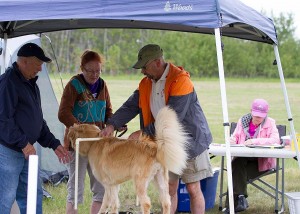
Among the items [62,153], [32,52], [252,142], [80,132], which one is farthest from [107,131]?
[252,142]

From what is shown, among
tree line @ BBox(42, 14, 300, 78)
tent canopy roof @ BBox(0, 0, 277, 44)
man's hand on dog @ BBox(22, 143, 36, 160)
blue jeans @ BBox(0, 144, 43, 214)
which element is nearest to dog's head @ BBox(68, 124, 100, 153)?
blue jeans @ BBox(0, 144, 43, 214)

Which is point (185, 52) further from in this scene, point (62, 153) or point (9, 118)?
point (9, 118)

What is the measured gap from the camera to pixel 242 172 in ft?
23.5

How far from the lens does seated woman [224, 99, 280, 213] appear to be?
280 inches

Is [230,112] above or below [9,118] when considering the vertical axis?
above

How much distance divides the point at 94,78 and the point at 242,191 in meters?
2.40

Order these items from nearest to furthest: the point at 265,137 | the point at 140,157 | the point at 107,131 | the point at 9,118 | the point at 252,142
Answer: the point at 9,118
the point at 140,157
the point at 107,131
the point at 252,142
the point at 265,137

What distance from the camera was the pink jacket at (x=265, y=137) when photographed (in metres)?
7.08

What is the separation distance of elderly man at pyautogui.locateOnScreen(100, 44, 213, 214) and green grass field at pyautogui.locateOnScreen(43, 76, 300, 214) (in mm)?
1783

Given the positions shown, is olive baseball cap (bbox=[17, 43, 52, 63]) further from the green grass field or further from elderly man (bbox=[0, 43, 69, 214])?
the green grass field

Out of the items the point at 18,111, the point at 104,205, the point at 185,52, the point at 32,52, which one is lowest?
the point at 104,205

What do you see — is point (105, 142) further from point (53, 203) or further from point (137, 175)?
point (53, 203)

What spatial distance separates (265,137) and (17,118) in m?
3.28

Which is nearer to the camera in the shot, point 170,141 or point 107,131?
point 170,141
